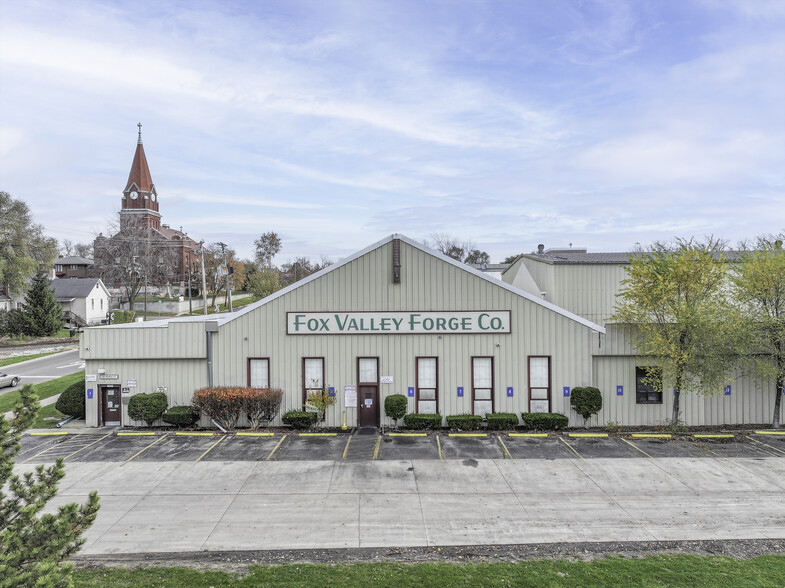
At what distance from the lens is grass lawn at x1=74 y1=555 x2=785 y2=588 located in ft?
32.0

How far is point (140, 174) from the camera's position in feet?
300

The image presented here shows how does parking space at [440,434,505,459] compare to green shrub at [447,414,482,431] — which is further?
green shrub at [447,414,482,431]

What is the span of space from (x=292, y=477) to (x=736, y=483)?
13.9 m

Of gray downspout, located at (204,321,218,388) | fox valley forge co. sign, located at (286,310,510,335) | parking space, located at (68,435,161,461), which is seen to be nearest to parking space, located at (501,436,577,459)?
fox valley forge co. sign, located at (286,310,510,335)

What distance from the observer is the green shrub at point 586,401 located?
67.7 ft

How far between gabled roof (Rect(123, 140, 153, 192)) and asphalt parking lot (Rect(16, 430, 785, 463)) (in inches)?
3236

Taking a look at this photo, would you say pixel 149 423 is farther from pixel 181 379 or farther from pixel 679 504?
pixel 679 504

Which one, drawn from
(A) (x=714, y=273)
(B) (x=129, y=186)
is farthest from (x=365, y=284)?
(B) (x=129, y=186)

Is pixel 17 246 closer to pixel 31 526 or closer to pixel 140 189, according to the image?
pixel 140 189

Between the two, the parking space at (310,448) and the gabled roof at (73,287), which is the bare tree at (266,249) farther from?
the parking space at (310,448)

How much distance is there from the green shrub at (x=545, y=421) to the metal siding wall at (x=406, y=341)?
0.72m

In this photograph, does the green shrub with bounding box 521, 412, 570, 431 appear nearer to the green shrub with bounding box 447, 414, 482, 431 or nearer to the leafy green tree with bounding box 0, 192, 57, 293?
the green shrub with bounding box 447, 414, 482, 431

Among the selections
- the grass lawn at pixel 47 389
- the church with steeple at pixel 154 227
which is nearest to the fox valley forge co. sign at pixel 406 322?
the grass lawn at pixel 47 389

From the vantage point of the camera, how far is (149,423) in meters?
21.3
